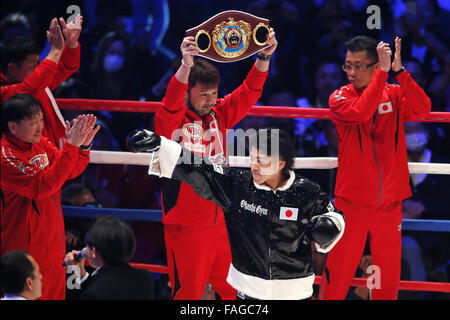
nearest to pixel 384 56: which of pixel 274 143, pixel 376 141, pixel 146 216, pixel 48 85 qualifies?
pixel 376 141

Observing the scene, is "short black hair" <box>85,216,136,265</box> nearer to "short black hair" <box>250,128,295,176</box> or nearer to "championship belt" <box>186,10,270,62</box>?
"short black hair" <box>250,128,295,176</box>

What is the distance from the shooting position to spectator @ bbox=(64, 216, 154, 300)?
7.66ft

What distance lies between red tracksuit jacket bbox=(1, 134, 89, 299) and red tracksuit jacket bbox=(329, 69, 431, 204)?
1.30 meters

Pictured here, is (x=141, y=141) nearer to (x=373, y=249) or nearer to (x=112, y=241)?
(x=112, y=241)

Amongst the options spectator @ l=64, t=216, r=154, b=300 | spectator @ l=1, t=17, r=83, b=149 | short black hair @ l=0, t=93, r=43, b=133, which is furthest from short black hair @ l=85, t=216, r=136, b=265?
spectator @ l=1, t=17, r=83, b=149

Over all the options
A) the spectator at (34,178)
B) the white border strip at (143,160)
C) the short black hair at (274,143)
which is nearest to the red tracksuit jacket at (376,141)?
the white border strip at (143,160)

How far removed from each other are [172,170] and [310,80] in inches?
94.7

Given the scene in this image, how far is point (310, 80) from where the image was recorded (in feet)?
15.2

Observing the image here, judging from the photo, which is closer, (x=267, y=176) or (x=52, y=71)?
Answer: (x=267, y=176)

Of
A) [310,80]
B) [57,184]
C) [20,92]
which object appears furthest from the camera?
[310,80]

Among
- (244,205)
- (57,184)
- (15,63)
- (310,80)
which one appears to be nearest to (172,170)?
(244,205)

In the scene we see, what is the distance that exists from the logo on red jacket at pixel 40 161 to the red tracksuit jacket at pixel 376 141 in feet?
4.73

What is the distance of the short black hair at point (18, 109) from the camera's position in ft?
8.81

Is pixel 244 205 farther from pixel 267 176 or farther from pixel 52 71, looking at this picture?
pixel 52 71
